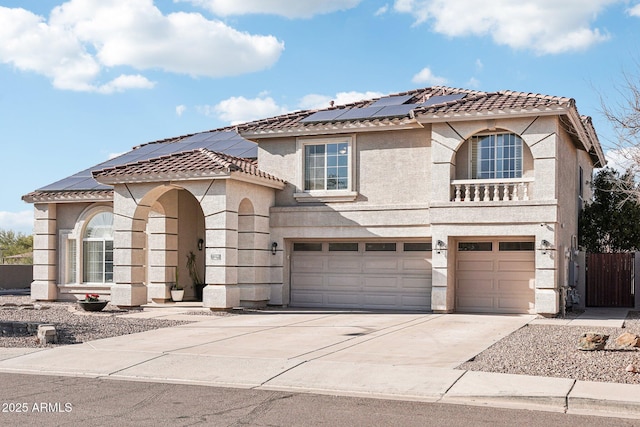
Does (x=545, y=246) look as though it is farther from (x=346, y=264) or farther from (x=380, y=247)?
(x=346, y=264)

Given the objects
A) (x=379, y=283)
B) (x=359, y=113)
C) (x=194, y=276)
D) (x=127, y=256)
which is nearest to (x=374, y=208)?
(x=379, y=283)

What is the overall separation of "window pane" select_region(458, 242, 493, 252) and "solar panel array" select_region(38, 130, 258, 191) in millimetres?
7748

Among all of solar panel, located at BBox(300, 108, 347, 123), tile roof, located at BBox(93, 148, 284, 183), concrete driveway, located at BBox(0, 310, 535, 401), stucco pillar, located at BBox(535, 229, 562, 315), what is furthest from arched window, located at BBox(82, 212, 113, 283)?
stucco pillar, located at BBox(535, 229, 562, 315)

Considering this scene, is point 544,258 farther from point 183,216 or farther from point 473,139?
point 183,216

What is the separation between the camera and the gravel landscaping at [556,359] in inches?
449

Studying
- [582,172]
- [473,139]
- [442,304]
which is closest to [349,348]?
[442,304]

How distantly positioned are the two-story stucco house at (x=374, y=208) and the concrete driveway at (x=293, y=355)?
326 cm

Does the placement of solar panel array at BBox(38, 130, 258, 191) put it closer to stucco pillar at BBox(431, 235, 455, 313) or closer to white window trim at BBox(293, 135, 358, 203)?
white window trim at BBox(293, 135, 358, 203)

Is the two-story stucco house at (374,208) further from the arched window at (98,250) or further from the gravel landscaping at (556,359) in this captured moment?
the gravel landscaping at (556,359)

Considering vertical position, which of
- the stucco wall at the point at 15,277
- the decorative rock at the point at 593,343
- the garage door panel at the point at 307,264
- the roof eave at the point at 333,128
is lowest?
the stucco wall at the point at 15,277

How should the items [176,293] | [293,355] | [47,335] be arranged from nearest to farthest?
[293,355], [47,335], [176,293]

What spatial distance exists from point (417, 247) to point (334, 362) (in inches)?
437

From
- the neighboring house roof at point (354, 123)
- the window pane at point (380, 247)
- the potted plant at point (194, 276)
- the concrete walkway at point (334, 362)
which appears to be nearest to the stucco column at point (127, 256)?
the neighboring house roof at point (354, 123)

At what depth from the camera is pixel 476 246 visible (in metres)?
22.7
